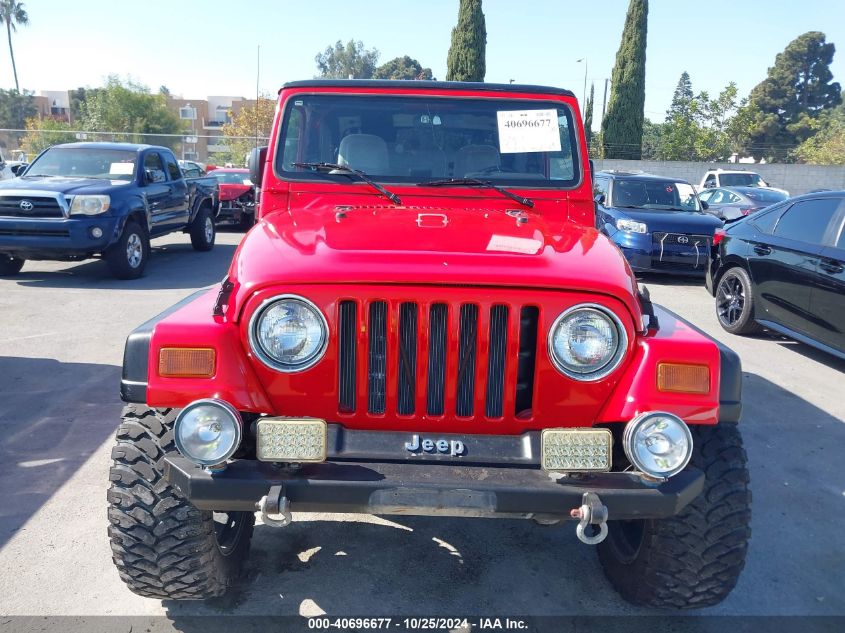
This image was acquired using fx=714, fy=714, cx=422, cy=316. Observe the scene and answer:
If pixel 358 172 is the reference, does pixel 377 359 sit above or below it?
below

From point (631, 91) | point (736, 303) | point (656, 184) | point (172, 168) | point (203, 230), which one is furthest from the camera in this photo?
point (631, 91)

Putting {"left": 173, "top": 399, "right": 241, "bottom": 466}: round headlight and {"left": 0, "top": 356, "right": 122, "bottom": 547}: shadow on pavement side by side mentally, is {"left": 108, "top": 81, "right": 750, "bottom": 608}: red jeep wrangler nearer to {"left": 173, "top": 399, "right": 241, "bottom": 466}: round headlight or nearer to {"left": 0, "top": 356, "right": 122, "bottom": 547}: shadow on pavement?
{"left": 173, "top": 399, "right": 241, "bottom": 466}: round headlight

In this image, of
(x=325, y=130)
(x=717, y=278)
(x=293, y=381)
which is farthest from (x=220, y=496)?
(x=717, y=278)

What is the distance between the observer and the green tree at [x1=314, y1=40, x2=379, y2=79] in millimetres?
93500

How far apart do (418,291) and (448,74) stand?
32.8 meters

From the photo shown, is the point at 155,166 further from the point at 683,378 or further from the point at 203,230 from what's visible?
the point at 683,378

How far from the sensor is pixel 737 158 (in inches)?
1334

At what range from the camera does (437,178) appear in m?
3.61

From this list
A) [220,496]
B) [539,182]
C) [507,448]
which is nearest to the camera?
[220,496]

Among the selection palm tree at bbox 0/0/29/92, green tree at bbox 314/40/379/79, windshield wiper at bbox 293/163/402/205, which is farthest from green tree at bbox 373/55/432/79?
windshield wiper at bbox 293/163/402/205

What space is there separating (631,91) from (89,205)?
28.4 metres

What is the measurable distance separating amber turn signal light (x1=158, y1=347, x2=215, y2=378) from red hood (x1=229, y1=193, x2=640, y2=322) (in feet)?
0.60

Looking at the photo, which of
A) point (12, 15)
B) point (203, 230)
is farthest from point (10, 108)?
point (203, 230)

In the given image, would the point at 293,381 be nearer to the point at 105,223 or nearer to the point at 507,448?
the point at 507,448
